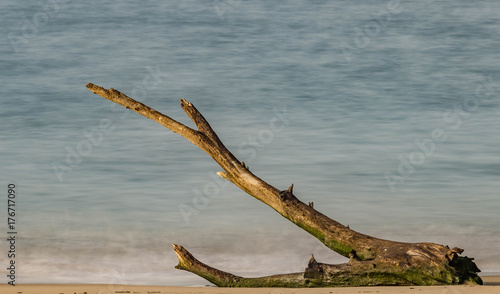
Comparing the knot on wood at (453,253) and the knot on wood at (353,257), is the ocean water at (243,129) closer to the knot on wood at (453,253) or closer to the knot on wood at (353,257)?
the knot on wood at (353,257)

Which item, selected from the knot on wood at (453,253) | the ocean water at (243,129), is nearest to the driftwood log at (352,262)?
the knot on wood at (453,253)

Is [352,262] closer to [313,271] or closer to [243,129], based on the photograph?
[313,271]

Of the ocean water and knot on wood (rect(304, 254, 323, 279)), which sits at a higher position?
the ocean water

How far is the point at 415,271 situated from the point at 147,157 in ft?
19.4

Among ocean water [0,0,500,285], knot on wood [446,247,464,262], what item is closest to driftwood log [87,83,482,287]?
knot on wood [446,247,464,262]

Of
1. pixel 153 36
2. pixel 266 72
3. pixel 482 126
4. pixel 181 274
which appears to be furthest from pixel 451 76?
pixel 181 274

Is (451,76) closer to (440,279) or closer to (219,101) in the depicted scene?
(219,101)

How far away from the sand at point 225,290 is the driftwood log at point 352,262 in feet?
0.23

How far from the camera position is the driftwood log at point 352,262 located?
16.2ft

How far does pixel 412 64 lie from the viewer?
56.9 feet

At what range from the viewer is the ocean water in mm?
7113

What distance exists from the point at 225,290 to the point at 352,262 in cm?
79

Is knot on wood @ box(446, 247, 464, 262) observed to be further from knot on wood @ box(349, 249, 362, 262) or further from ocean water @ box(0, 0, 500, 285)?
ocean water @ box(0, 0, 500, 285)

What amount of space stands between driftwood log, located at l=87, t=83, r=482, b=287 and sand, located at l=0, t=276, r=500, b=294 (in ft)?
0.23
